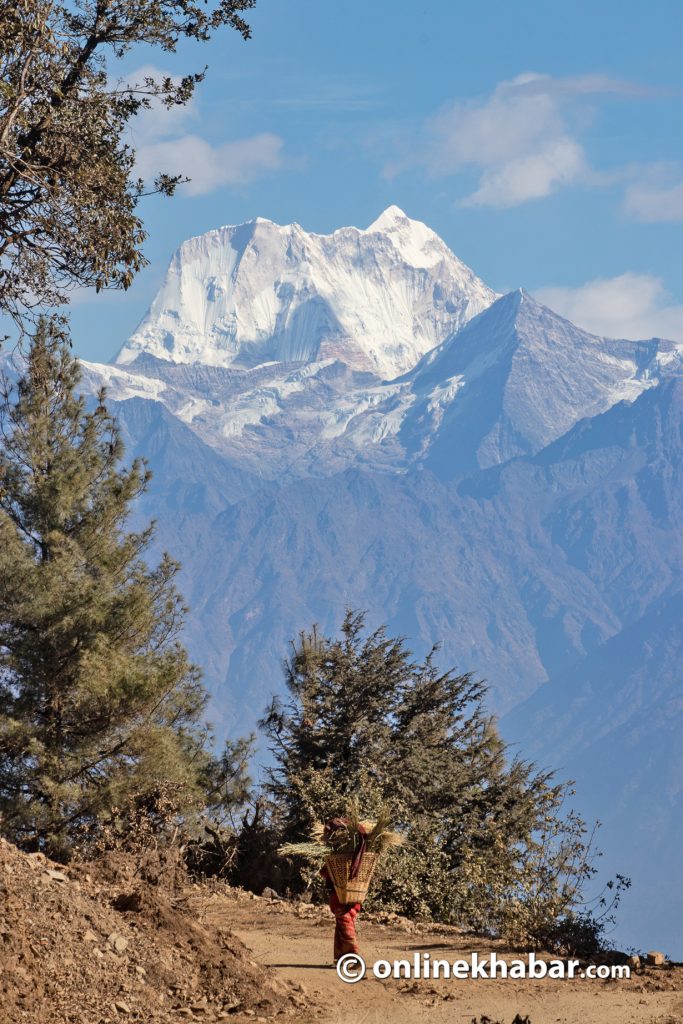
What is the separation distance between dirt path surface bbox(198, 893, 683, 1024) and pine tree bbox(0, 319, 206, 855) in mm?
6831

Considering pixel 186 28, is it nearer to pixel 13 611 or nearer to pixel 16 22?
pixel 16 22

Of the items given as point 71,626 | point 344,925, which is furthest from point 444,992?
point 71,626

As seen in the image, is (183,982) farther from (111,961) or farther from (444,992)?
(444,992)

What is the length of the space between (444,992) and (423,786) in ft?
53.3

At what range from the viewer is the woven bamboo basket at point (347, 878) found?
12.6 m

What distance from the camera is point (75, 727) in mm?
21562

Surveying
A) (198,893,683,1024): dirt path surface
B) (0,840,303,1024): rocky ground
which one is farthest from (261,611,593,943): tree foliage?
(0,840,303,1024): rocky ground

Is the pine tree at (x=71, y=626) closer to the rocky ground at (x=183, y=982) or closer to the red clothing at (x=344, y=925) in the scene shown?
the rocky ground at (x=183, y=982)

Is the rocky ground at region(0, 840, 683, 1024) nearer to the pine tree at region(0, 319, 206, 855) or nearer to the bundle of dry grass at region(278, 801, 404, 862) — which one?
the bundle of dry grass at region(278, 801, 404, 862)

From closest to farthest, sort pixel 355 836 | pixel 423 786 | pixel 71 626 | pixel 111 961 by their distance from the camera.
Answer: pixel 111 961 → pixel 355 836 → pixel 71 626 → pixel 423 786

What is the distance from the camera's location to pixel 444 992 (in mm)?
12203

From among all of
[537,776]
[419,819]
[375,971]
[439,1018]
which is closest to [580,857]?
[419,819]

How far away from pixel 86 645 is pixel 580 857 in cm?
805

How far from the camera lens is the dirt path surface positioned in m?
11.3
